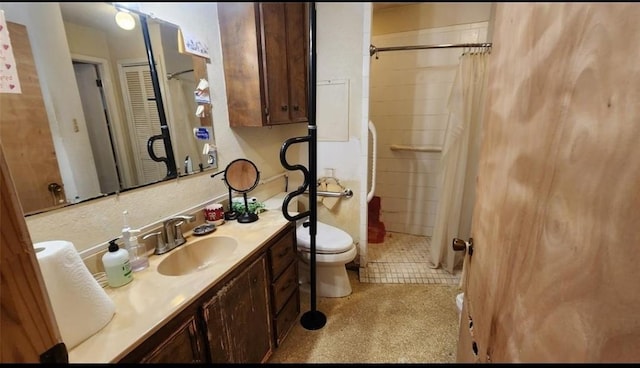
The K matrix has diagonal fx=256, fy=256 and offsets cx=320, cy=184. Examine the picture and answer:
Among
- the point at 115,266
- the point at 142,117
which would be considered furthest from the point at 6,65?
the point at 115,266

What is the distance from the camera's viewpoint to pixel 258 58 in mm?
1558

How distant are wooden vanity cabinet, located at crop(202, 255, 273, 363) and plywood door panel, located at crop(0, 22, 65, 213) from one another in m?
0.68

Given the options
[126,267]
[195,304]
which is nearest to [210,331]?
[195,304]

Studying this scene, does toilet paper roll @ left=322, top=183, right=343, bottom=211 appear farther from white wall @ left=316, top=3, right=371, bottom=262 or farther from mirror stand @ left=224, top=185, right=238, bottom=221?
mirror stand @ left=224, top=185, right=238, bottom=221

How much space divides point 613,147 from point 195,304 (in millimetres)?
1090

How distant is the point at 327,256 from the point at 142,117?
1.35 meters

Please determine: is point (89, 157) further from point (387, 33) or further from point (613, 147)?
point (387, 33)

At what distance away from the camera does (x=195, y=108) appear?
1.46m

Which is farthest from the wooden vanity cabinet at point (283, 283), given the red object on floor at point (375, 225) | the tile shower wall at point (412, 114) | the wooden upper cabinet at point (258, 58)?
the tile shower wall at point (412, 114)

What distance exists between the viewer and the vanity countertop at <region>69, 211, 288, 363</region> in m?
0.68

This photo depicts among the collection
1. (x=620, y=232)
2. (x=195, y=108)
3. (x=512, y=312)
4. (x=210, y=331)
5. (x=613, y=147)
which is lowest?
(x=210, y=331)

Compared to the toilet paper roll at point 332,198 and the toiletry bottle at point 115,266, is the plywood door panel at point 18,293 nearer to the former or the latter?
the toiletry bottle at point 115,266

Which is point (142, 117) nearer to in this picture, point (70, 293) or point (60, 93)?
point (60, 93)

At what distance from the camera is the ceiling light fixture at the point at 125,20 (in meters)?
1.08
